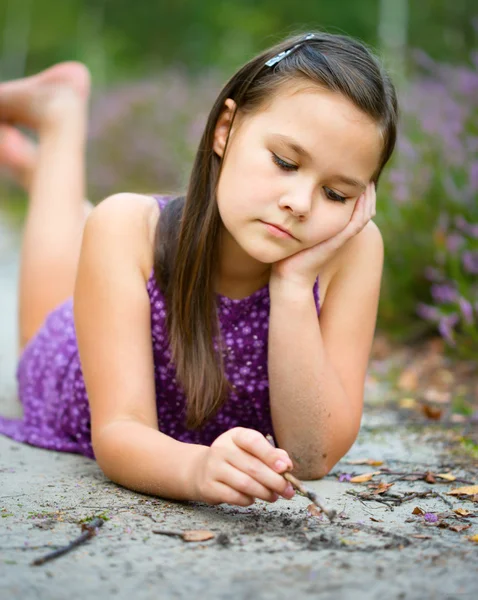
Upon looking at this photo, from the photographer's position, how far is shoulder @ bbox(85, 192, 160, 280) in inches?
88.6

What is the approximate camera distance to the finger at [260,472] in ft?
5.38

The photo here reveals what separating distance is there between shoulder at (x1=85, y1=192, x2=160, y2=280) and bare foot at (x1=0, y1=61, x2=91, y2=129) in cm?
180

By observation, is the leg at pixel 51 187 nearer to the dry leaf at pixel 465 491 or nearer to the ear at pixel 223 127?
the ear at pixel 223 127

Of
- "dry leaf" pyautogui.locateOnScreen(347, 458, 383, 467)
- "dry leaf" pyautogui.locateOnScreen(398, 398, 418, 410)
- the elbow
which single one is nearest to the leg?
"dry leaf" pyautogui.locateOnScreen(398, 398, 418, 410)

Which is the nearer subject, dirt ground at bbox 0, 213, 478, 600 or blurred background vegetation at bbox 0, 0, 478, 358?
dirt ground at bbox 0, 213, 478, 600

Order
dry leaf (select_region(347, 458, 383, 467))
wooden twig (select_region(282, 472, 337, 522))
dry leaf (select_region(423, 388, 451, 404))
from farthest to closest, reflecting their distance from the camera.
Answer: dry leaf (select_region(423, 388, 451, 404))
dry leaf (select_region(347, 458, 383, 467))
wooden twig (select_region(282, 472, 337, 522))

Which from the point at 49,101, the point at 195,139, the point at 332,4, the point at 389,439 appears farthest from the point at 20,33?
the point at 389,439

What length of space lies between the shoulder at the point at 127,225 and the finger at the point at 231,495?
0.76 meters

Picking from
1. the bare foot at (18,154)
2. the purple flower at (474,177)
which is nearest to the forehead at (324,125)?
the purple flower at (474,177)

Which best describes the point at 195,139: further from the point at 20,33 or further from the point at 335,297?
the point at 20,33

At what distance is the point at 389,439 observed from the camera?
2.86m

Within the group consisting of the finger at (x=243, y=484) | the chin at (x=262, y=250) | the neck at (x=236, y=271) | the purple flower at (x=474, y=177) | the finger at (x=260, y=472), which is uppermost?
the purple flower at (x=474, y=177)

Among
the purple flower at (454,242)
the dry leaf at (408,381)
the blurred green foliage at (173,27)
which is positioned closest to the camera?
the purple flower at (454,242)

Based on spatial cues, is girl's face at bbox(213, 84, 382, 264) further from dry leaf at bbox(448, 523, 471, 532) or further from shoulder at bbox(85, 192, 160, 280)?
dry leaf at bbox(448, 523, 471, 532)
